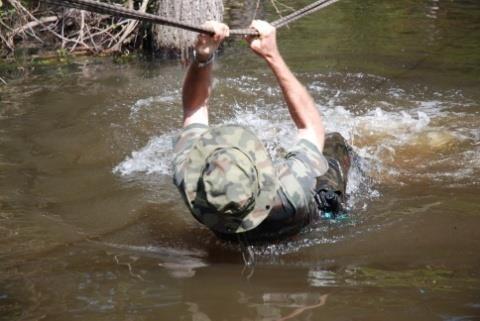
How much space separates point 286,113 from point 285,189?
3.06 m

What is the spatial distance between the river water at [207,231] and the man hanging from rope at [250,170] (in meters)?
0.23

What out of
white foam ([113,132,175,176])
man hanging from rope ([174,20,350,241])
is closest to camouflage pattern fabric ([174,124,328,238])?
man hanging from rope ([174,20,350,241])

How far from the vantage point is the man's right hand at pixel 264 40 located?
3611mm

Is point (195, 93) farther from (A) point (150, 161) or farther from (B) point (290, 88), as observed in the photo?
(A) point (150, 161)

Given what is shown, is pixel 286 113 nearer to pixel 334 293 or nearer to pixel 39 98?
pixel 39 98

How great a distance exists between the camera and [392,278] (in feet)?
10.9

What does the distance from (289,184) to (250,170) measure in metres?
0.47

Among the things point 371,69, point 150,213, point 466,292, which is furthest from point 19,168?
point 371,69

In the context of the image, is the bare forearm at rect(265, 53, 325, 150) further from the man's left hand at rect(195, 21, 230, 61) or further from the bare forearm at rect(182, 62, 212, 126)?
the bare forearm at rect(182, 62, 212, 126)

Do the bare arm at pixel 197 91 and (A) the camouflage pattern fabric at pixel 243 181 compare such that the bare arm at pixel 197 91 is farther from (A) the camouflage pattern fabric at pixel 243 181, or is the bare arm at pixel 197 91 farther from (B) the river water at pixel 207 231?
(B) the river water at pixel 207 231

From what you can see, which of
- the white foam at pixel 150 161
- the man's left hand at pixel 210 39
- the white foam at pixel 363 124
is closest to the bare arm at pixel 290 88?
the man's left hand at pixel 210 39

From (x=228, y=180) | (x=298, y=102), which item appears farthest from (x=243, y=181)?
(x=298, y=102)

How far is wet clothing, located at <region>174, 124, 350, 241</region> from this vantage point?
11.3 ft

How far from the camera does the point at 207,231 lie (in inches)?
161
